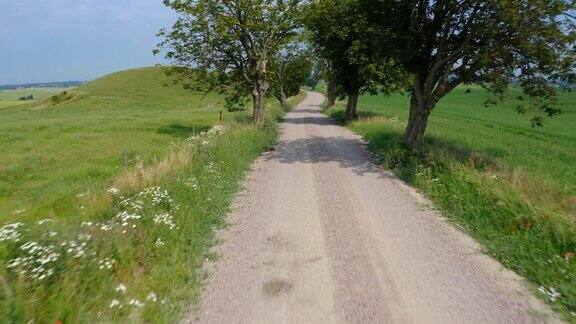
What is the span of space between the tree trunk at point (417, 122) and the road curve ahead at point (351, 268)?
198 inches

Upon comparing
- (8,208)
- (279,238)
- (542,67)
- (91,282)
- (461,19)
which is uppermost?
(461,19)

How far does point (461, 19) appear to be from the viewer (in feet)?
42.6

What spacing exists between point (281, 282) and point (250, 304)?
0.70 metres

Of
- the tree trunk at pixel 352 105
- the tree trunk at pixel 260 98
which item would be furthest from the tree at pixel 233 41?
the tree trunk at pixel 352 105

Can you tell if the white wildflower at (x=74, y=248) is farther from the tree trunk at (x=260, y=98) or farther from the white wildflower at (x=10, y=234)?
the tree trunk at (x=260, y=98)

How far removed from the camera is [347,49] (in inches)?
1072

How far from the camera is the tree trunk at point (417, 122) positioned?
14391 mm

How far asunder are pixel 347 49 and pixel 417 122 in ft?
46.4

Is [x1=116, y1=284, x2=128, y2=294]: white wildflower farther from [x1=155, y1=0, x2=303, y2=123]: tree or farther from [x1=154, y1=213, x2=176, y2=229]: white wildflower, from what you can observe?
[x1=155, y1=0, x2=303, y2=123]: tree

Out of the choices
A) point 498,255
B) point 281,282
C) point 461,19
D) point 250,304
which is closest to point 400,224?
point 498,255

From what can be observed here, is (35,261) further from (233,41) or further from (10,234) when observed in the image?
(233,41)

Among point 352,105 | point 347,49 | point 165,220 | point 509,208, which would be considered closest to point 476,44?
point 509,208

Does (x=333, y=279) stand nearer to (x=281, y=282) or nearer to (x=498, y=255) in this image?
(x=281, y=282)

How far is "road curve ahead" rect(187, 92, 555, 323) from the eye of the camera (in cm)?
490
